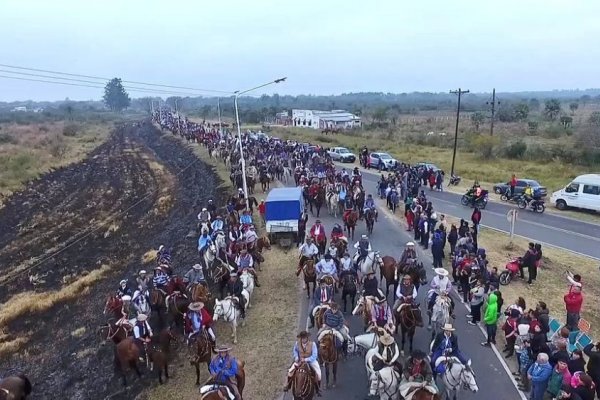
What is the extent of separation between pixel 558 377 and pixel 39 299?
17248 millimetres

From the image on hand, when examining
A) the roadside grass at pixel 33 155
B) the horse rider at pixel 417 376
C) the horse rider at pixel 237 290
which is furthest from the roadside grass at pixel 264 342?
the roadside grass at pixel 33 155

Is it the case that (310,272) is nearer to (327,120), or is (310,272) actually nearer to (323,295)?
(323,295)

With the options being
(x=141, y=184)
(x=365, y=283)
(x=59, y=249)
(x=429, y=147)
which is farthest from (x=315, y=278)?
(x=429, y=147)

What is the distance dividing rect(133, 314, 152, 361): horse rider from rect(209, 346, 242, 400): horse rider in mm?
2783

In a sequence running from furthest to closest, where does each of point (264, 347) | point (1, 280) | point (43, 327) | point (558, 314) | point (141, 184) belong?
1. point (141, 184)
2. point (1, 280)
3. point (43, 327)
4. point (558, 314)
5. point (264, 347)

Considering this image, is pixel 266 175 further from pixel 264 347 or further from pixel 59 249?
pixel 264 347

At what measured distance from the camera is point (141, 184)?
40.8m

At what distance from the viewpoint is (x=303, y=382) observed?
30.7 feet

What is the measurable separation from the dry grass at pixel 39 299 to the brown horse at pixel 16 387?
690cm

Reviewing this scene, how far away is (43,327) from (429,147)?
4746 cm

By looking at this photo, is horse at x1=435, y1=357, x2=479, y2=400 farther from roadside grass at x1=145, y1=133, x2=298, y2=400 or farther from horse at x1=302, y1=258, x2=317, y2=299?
horse at x1=302, y1=258, x2=317, y2=299

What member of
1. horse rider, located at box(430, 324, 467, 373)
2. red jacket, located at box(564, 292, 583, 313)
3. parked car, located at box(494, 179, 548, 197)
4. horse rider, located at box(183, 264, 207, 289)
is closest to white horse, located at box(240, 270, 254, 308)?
horse rider, located at box(183, 264, 207, 289)

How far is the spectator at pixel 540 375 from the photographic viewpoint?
9461 millimetres

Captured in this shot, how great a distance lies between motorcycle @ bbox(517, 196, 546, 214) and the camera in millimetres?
26734
